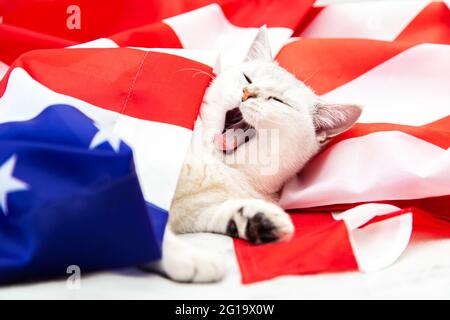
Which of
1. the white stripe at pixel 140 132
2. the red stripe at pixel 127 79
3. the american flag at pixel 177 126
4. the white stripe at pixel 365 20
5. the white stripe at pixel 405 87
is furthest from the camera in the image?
the white stripe at pixel 365 20

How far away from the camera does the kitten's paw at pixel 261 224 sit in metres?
0.87

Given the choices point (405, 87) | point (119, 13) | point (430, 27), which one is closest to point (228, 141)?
point (405, 87)

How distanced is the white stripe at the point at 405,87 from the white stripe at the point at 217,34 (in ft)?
0.83

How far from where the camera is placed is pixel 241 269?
31.1 inches

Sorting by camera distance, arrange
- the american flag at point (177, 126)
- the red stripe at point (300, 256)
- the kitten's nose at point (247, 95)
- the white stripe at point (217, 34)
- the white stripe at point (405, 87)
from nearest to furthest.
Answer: the american flag at point (177, 126)
the red stripe at point (300, 256)
the kitten's nose at point (247, 95)
the white stripe at point (405, 87)
the white stripe at point (217, 34)

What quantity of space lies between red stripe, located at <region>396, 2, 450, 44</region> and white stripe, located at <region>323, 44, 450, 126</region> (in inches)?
5.0

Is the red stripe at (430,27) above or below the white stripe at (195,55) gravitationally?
above

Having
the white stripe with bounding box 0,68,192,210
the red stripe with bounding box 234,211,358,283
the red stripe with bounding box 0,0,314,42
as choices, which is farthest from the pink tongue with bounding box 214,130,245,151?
the red stripe with bounding box 0,0,314,42

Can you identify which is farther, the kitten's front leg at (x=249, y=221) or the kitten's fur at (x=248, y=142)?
the kitten's fur at (x=248, y=142)

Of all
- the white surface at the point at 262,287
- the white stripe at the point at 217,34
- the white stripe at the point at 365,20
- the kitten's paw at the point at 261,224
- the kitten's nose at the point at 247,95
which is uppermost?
the white stripe at the point at 365,20

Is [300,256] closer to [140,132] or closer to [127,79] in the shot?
[140,132]

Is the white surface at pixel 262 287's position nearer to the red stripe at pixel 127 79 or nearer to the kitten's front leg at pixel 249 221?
the kitten's front leg at pixel 249 221

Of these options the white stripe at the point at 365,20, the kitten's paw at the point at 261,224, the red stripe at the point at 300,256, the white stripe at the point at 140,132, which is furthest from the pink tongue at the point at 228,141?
the white stripe at the point at 365,20

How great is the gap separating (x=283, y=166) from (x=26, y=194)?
2.09 feet
